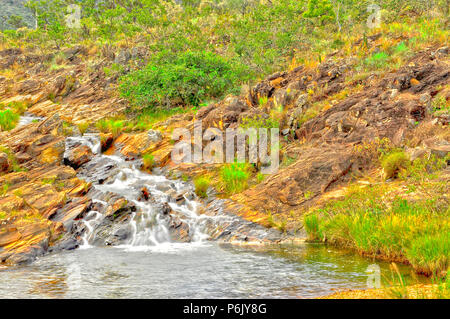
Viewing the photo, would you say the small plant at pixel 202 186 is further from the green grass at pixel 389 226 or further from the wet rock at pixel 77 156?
the wet rock at pixel 77 156

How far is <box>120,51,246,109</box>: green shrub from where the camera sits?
2748 cm

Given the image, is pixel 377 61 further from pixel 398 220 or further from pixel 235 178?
pixel 398 220

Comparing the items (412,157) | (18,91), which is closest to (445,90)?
(412,157)

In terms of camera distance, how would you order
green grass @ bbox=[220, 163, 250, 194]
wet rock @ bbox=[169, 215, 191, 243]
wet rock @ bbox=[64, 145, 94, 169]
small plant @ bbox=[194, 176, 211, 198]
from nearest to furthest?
wet rock @ bbox=[169, 215, 191, 243], green grass @ bbox=[220, 163, 250, 194], small plant @ bbox=[194, 176, 211, 198], wet rock @ bbox=[64, 145, 94, 169]

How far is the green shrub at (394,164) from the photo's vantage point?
42.3 ft

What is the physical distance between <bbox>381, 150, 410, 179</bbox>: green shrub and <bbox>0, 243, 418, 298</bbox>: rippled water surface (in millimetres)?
3935

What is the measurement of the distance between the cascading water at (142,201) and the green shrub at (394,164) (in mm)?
6740

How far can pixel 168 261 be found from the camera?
10.7 meters

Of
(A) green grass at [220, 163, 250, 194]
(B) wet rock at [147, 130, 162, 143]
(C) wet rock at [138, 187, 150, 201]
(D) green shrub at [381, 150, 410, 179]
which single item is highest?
(B) wet rock at [147, 130, 162, 143]

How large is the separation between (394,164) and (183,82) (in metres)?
17.8

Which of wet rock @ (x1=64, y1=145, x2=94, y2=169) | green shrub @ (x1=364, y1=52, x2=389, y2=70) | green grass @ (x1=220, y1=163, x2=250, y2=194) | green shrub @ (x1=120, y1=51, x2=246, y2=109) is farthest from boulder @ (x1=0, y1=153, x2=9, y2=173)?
green shrub @ (x1=364, y1=52, x2=389, y2=70)

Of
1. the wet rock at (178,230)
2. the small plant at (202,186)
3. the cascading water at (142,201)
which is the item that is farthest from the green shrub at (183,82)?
the wet rock at (178,230)

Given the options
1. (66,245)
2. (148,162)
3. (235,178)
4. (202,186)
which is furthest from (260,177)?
(66,245)

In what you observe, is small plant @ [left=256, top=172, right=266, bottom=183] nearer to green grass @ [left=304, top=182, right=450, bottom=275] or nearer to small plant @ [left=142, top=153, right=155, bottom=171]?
green grass @ [left=304, top=182, right=450, bottom=275]
